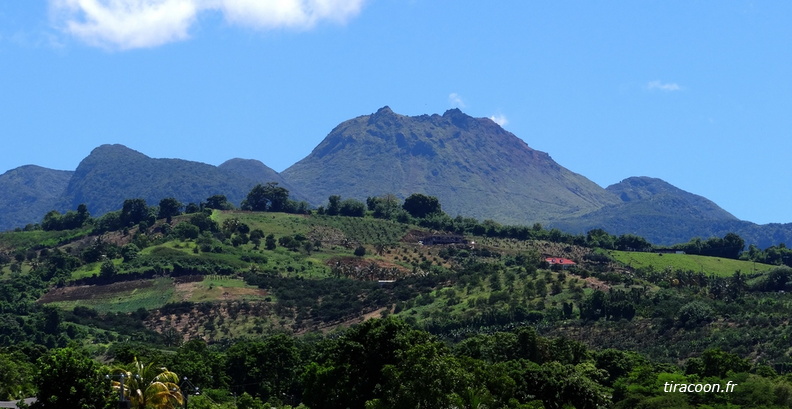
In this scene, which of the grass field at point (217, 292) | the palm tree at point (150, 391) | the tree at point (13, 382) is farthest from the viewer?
the grass field at point (217, 292)

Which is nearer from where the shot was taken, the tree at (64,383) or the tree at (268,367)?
the tree at (64,383)

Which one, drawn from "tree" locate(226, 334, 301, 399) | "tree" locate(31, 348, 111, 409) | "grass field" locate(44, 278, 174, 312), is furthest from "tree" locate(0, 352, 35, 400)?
"grass field" locate(44, 278, 174, 312)

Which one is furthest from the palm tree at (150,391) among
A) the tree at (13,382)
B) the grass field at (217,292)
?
the grass field at (217,292)

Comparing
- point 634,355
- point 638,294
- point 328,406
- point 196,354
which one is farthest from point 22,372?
point 638,294

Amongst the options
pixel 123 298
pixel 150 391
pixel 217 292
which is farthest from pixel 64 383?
pixel 123 298

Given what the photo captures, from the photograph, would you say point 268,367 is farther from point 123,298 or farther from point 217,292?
point 123,298

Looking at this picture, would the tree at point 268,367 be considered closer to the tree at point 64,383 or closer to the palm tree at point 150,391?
the palm tree at point 150,391

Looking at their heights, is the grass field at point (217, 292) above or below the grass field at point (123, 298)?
above

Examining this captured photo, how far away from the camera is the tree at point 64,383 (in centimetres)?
5750

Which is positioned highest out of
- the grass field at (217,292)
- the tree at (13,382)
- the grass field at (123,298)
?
the grass field at (217,292)

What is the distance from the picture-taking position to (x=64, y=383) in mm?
57875

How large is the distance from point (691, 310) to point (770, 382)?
6799cm

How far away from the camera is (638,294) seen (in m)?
170

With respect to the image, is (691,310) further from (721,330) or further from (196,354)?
(196,354)
